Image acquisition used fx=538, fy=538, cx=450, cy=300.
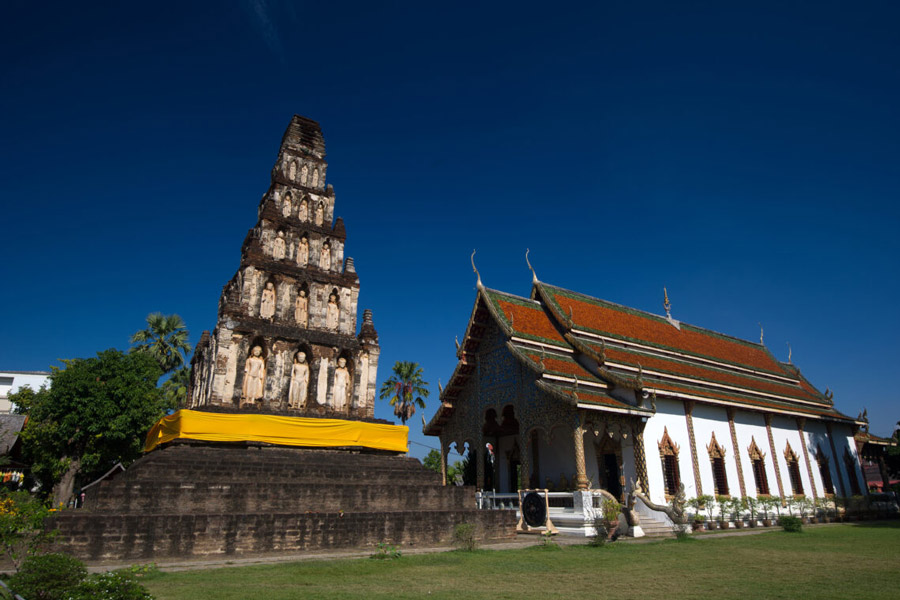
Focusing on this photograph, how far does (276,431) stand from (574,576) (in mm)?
9579

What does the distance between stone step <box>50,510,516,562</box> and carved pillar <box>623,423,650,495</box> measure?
6.41m

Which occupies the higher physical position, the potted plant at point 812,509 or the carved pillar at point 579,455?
the carved pillar at point 579,455

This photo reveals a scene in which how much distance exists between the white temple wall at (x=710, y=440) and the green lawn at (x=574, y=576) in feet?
22.5

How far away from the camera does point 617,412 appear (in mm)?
16234

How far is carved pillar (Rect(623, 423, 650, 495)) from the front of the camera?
53.8 feet

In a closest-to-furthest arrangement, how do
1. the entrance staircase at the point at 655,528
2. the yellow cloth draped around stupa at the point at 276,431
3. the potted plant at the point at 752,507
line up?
the yellow cloth draped around stupa at the point at 276,431, the entrance staircase at the point at 655,528, the potted plant at the point at 752,507

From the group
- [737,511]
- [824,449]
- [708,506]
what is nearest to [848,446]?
[824,449]

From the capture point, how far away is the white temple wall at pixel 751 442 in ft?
66.6

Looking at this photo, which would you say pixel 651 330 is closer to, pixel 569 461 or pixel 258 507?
pixel 569 461

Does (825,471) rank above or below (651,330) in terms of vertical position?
below

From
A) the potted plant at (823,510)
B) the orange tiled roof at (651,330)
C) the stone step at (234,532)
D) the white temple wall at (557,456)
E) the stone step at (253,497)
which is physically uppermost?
the orange tiled roof at (651,330)

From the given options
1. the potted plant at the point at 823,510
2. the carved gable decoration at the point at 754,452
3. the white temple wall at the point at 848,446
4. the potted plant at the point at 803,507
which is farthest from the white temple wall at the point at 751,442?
the white temple wall at the point at 848,446

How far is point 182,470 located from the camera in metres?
12.2

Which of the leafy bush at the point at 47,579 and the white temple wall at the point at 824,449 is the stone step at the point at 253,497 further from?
the white temple wall at the point at 824,449
